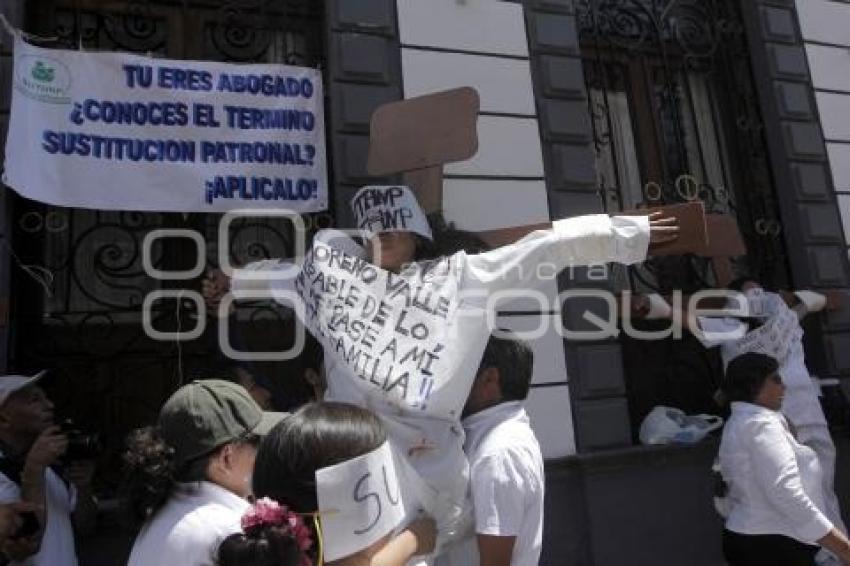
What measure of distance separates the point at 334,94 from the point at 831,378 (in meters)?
4.76

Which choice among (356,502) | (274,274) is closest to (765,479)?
(274,274)

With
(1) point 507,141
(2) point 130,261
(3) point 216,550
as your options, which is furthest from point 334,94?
(3) point 216,550

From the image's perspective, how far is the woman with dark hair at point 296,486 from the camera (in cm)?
165

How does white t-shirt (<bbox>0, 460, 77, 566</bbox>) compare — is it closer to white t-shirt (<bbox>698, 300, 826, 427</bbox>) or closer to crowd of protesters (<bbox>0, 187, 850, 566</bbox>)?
crowd of protesters (<bbox>0, 187, 850, 566</bbox>)

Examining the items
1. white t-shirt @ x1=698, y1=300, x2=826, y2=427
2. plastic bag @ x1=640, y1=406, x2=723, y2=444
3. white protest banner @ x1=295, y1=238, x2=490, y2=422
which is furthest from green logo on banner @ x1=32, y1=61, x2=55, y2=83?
plastic bag @ x1=640, y1=406, x2=723, y2=444

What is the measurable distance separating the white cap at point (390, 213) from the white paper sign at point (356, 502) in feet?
5.93

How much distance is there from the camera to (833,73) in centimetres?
734

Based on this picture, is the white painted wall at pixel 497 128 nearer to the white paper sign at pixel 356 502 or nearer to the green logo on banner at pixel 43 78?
the green logo on banner at pixel 43 78

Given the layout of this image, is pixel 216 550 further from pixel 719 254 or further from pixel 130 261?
pixel 719 254

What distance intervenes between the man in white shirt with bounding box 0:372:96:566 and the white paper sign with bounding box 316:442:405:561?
2.01 metres

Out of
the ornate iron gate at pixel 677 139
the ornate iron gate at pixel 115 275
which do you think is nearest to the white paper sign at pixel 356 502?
the ornate iron gate at pixel 115 275

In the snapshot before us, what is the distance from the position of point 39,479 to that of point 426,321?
5.96ft

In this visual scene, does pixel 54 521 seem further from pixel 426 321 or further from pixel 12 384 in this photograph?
pixel 426 321

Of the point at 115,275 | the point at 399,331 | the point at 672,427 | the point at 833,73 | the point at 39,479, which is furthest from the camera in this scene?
the point at 833,73
